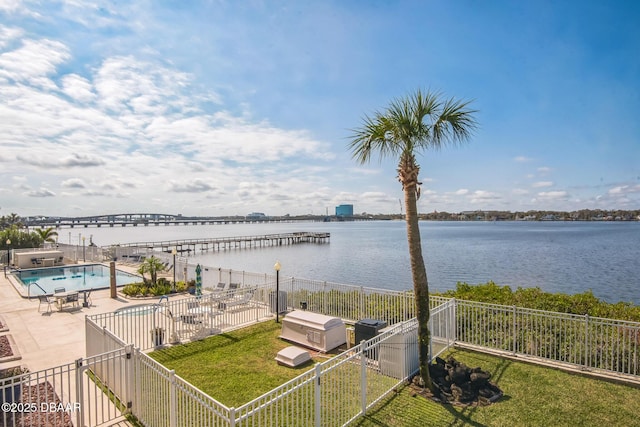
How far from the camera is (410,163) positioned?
7.14 meters

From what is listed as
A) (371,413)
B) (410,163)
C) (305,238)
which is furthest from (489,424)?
(305,238)

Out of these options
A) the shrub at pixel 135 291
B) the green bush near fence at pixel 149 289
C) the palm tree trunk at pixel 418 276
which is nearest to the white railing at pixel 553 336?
the palm tree trunk at pixel 418 276

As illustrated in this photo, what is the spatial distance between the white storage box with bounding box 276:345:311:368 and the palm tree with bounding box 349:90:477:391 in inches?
115

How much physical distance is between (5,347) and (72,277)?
15394 mm

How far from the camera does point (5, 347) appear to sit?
9.29 metres

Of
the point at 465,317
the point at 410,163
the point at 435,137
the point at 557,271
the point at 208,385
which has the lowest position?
the point at 557,271

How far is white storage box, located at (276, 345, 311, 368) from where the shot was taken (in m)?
8.45

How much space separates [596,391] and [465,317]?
10.7 feet

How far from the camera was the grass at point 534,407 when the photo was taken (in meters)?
6.05

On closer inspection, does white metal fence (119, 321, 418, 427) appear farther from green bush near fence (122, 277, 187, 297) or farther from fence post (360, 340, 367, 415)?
green bush near fence (122, 277, 187, 297)

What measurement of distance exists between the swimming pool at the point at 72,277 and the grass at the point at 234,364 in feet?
41.5

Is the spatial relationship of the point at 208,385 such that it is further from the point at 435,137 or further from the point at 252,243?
the point at 252,243

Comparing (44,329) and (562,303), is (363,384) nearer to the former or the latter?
(562,303)

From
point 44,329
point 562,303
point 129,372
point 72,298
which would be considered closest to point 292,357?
point 129,372
